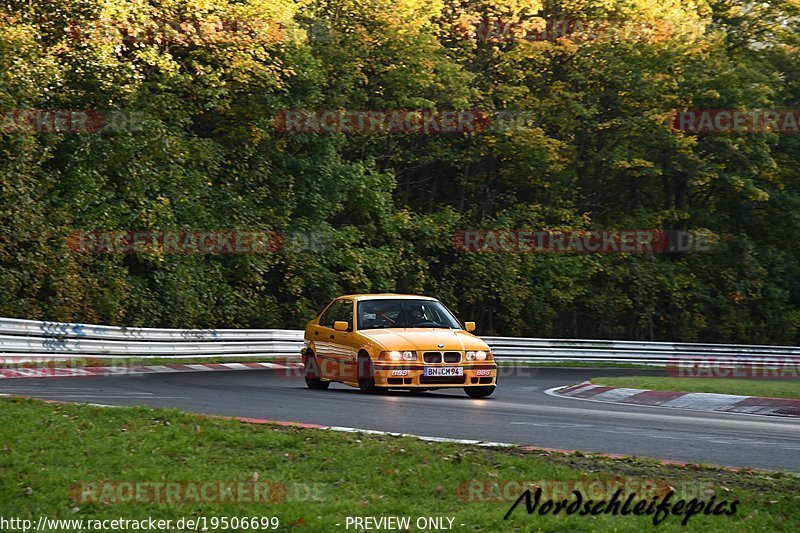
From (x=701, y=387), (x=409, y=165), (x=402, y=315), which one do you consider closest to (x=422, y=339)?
(x=402, y=315)

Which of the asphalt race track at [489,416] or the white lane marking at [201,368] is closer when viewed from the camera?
the asphalt race track at [489,416]

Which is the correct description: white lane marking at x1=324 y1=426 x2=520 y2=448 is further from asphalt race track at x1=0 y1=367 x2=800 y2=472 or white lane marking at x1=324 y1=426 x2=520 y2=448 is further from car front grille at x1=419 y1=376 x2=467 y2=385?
car front grille at x1=419 y1=376 x2=467 y2=385

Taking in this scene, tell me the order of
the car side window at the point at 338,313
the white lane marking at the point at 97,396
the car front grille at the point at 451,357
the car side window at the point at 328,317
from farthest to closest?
the car side window at the point at 328,317 → the car side window at the point at 338,313 → the car front grille at the point at 451,357 → the white lane marking at the point at 97,396

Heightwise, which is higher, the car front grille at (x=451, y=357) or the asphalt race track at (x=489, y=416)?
the car front grille at (x=451, y=357)

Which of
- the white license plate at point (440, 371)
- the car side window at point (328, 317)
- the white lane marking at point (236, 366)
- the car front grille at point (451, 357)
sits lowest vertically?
the white lane marking at point (236, 366)

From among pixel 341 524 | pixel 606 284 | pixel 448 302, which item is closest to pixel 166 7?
pixel 448 302

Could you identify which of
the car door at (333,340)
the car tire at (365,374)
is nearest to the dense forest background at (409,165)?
the car door at (333,340)

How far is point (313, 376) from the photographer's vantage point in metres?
18.2

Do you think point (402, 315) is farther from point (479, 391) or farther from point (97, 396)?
point (97, 396)

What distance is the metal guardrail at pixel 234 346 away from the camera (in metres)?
22.5

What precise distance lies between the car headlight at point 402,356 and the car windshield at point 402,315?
1.10 metres

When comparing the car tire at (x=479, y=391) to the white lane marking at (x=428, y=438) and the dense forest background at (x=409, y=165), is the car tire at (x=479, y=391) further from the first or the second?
the dense forest background at (x=409, y=165)

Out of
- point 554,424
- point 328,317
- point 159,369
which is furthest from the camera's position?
point 159,369

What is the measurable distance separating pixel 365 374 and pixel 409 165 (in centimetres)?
2507
